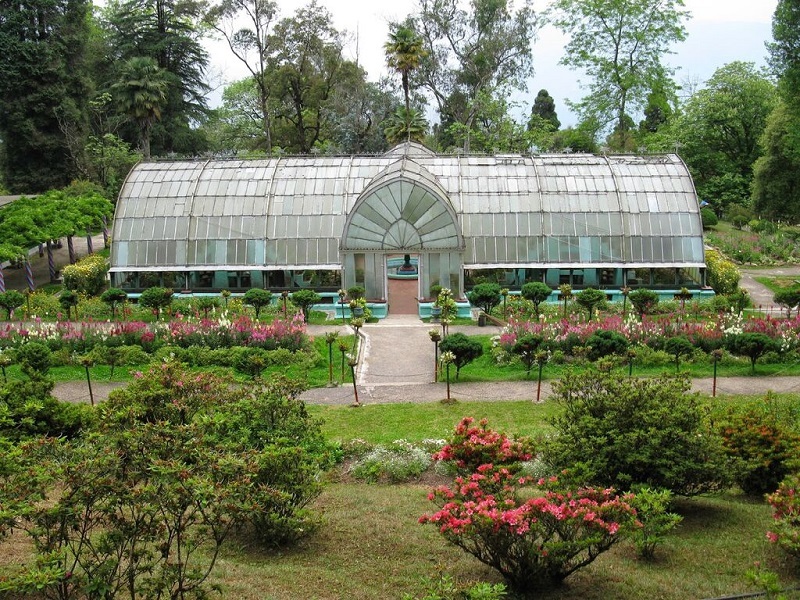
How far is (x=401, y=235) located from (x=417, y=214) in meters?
1.05

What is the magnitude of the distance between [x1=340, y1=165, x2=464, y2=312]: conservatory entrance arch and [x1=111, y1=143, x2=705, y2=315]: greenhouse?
51 mm

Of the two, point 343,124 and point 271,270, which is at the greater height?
point 343,124

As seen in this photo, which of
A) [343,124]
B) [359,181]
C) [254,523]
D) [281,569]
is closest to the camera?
[281,569]

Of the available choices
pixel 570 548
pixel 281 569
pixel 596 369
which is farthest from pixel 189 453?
pixel 596 369

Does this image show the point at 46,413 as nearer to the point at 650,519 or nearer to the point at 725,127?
the point at 650,519

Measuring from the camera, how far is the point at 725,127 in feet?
202

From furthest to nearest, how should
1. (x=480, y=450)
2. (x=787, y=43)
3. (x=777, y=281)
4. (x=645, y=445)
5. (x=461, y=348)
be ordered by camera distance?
(x=787, y=43)
(x=777, y=281)
(x=461, y=348)
(x=480, y=450)
(x=645, y=445)

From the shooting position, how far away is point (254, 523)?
13.8 m

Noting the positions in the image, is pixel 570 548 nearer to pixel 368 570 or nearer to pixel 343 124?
pixel 368 570

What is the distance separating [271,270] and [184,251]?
3847mm

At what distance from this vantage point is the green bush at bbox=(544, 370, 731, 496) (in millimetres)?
14766

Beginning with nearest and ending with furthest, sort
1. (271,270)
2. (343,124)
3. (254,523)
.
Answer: (254,523) < (271,270) < (343,124)

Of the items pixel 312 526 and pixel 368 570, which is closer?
pixel 368 570

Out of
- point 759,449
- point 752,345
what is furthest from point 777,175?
point 759,449
